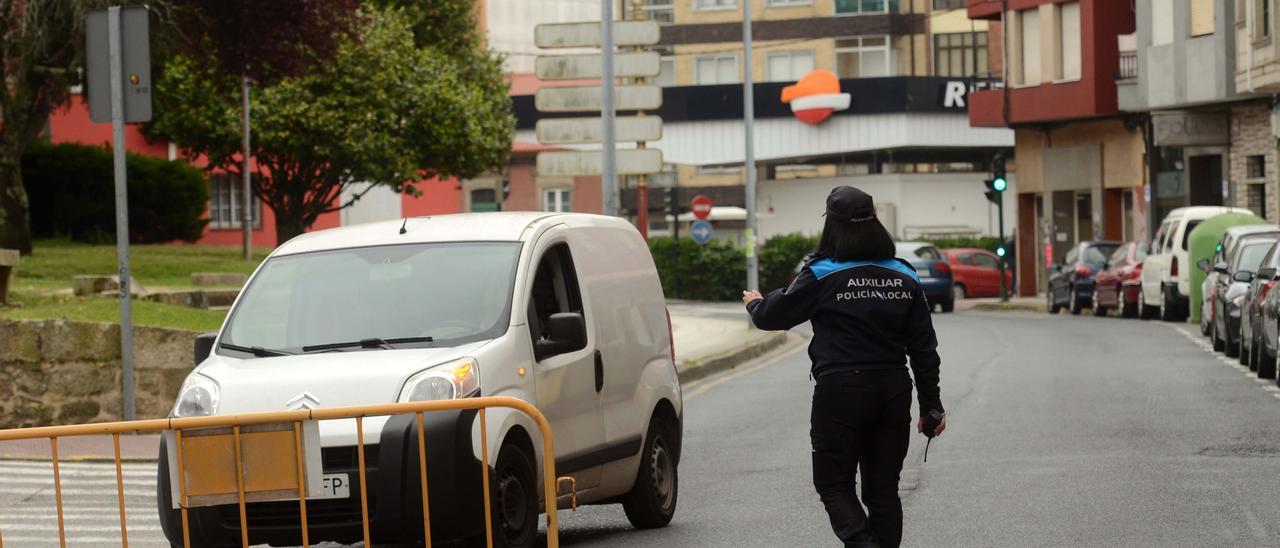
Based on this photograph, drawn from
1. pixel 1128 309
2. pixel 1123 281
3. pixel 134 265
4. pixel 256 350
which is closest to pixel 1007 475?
pixel 256 350

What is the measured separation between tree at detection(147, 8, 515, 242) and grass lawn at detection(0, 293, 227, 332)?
21.2 metres

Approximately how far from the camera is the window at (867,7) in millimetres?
71625

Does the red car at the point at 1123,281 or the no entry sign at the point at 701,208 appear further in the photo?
the no entry sign at the point at 701,208

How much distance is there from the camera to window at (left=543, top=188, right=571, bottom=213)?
7175 centimetres

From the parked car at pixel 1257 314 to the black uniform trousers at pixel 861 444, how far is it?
458 inches

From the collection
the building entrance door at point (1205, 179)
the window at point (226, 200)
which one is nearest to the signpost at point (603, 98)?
the building entrance door at point (1205, 179)

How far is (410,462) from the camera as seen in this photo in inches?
301

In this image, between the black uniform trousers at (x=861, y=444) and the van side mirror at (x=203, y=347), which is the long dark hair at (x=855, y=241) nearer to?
the black uniform trousers at (x=861, y=444)

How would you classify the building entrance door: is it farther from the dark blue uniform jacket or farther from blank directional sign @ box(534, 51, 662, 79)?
the dark blue uniform jacket

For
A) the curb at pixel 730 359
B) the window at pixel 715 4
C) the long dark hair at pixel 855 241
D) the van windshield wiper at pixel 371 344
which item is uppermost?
the window at pixel 715 4

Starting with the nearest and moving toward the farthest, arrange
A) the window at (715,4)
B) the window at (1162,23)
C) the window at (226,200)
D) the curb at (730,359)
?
the curb at (730,359) < the window at (1162,23) < the window at (226,200) < the window at (715,4)

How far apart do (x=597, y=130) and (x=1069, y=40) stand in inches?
1105

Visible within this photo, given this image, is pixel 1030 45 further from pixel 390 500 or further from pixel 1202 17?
pixel 390 500

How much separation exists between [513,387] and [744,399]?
1066cm
